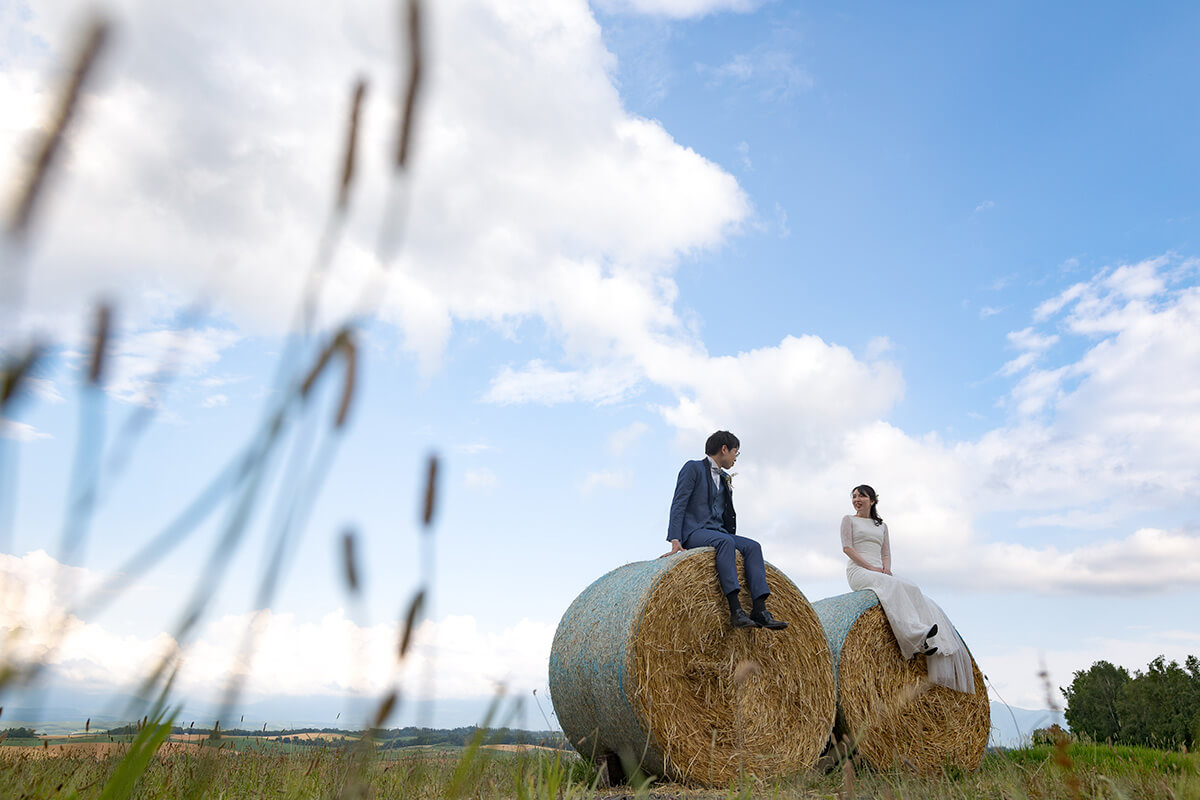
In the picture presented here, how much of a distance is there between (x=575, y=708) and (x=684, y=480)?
191cm

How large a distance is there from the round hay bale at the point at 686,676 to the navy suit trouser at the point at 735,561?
0.33 ft

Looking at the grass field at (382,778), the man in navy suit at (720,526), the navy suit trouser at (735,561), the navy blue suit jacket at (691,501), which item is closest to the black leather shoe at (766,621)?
the man in navy suit at (720,526)

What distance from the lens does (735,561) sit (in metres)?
6.14

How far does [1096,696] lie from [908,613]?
13.2 metres

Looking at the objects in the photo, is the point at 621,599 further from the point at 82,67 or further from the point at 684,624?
the point at 82,67

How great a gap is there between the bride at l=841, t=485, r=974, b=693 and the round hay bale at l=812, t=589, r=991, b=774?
92mm

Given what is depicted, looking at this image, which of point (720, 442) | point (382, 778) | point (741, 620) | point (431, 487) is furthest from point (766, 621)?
point (431, 487)

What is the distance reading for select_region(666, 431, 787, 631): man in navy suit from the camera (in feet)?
19.8

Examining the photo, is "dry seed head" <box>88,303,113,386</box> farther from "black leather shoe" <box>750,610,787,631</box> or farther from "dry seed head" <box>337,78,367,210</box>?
"black leather shoe" <box>750,610,787,631</box>

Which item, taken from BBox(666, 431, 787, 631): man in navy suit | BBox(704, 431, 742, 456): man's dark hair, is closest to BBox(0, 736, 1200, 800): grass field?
BBox(666, 431, 787, 631): man in navy suit

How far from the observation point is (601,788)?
18.6 feet

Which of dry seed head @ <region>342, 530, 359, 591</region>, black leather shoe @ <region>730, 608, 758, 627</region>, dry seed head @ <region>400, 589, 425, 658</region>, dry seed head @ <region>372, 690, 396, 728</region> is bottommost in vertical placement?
dry seed head @ <region>372, 690, 396, 728</region>

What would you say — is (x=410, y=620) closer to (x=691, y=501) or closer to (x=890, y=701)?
(x=691, y=501)

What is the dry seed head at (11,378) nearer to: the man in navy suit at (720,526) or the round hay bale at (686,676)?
the round hay bale at (686,676)
